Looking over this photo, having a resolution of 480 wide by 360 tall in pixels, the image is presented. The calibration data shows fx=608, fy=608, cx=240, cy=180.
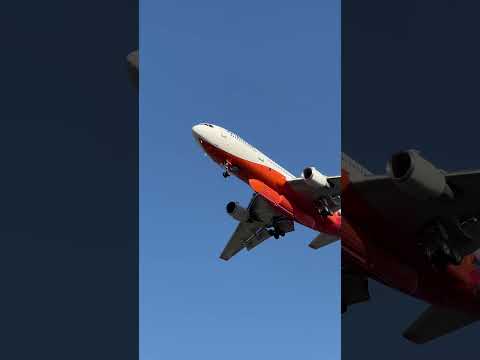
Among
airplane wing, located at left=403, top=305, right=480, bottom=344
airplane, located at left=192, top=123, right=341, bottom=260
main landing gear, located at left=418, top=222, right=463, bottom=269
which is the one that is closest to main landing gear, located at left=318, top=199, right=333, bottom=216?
airplane, located at left=192, top=123, right=341, bottom=260

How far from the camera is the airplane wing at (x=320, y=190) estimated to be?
10.9 meters

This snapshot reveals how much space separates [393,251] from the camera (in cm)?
256

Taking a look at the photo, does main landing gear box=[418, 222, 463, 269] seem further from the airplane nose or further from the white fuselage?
the airplane nose

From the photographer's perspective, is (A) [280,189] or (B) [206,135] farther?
(B) [206,135]

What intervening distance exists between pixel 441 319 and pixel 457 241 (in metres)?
1.09

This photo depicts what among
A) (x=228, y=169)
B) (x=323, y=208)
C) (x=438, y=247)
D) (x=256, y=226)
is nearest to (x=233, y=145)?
(x=228, y=169)

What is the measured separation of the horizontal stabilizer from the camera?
11508 mm

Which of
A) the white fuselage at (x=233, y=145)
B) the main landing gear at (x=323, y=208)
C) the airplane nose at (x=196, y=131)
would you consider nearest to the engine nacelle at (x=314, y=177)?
the main landing gear at (x=323, y=208)

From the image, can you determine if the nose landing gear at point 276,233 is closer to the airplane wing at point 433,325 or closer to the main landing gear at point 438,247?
the main landing gear at point 438,247

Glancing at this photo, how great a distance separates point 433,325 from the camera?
→ 184 centimetres

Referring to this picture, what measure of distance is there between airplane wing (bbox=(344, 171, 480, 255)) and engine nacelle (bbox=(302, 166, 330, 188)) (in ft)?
24.0

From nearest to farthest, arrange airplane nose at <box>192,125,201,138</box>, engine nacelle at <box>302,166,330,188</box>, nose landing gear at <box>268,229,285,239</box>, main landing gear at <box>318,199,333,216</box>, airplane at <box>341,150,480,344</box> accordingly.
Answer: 1. airplane at <box>341,150,480,344</box>
2. engine nacelle at <box>302,166,330,188</box>
3. main landing gear at <box>318,199,333,216</box>
4. nose landing gear at <box>268,229,285,239</box>
5. airplane nose at <box>192,125,201,138</box>
